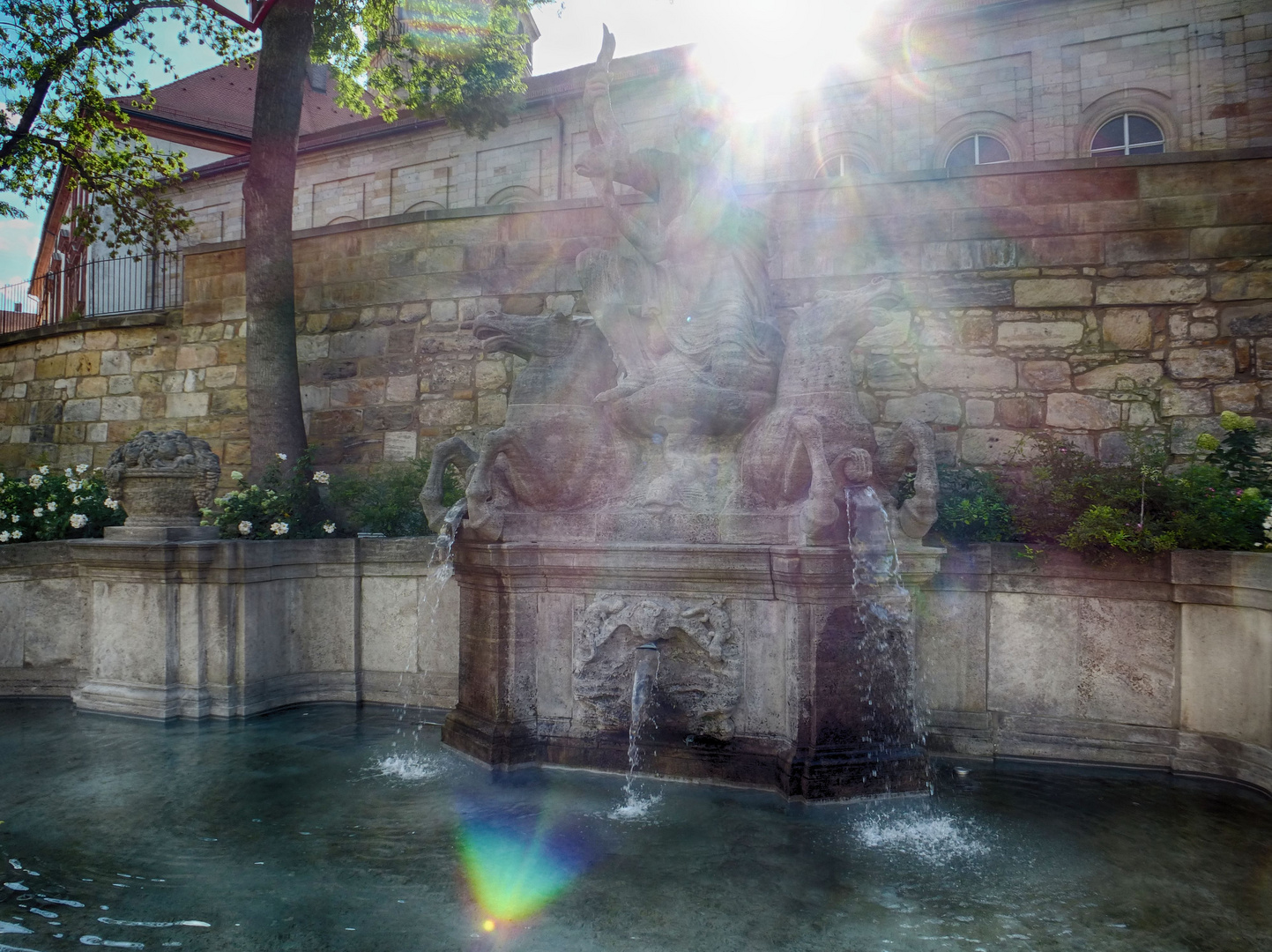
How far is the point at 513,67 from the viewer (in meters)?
11.5

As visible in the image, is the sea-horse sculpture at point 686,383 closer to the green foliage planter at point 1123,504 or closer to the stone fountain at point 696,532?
the stone fountain at point 696,532

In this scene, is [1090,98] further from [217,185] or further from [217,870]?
[217,185]

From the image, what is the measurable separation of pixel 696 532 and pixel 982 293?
4.67 metres

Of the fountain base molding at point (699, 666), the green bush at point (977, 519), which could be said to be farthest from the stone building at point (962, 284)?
the fountain base molding at point (699, 666)

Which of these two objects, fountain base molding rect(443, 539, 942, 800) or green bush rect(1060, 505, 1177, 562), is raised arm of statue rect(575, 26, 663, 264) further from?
green bush rect(1060, 505, 1177, 562)

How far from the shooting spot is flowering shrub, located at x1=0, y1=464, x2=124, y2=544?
6.30 metres

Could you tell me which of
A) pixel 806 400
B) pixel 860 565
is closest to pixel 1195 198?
pixel 806 400

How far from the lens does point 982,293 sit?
289 inches

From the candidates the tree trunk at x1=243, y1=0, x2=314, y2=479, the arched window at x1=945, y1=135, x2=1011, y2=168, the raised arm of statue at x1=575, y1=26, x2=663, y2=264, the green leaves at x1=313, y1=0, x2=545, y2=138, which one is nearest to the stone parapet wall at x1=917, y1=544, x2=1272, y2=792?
the raised arm of statue at x1=575, y1=26, x2=663, y2=264

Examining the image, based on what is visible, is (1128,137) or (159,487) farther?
(1128,137)

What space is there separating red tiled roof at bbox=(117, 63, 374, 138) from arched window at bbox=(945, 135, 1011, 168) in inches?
632

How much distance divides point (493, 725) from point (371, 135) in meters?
20.1

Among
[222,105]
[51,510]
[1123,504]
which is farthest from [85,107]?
[222,105]

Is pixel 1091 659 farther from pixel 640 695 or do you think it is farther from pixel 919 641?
pixel 640 695
